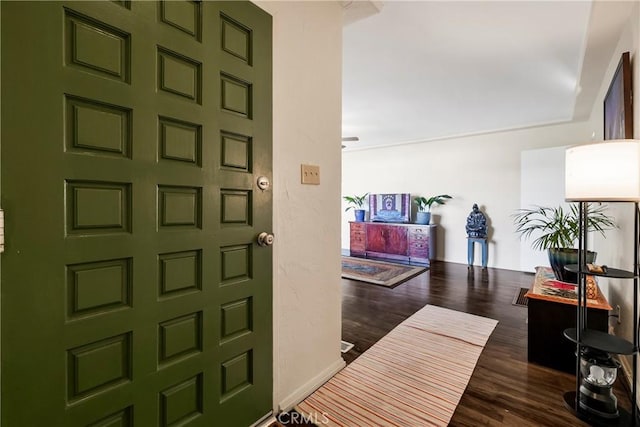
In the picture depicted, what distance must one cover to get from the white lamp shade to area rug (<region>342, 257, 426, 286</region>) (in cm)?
289

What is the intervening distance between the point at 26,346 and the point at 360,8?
7.59 feet

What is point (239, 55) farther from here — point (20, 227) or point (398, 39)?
point (398, 39)

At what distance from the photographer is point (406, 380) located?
6.39 feet

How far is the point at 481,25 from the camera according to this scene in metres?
2.20

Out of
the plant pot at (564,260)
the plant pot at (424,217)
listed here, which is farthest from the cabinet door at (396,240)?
the plant pot at (564,260)

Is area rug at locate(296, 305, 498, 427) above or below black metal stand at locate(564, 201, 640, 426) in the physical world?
below

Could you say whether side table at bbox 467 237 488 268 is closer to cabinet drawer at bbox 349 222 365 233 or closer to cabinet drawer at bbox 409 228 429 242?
cabinet drawer at bbox 409 228 429 242

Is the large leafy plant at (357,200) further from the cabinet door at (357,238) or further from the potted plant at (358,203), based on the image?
the cabinet door at (357,238)

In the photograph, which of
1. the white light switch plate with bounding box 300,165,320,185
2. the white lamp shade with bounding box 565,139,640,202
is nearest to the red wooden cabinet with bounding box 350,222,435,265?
the white lamp shade with bounding box 565,139,640,202

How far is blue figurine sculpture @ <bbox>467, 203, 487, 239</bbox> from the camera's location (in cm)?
514

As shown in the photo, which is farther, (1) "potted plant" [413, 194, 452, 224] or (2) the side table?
(1) "potted plant" [413, 194, 452, 224]

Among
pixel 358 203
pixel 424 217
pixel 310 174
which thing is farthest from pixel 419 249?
pixel 310 174

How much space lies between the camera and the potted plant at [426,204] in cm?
568

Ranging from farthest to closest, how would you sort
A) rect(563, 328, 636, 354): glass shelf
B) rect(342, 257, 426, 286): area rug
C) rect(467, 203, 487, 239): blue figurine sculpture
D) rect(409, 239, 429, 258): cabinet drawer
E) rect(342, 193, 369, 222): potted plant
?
rect(342, 193, 369, 222): potted plant
rect(409, 239, 429, 258): cabinet drawer
rect(467, 203, 487, 239): blue figurine sculpture
rect(342, 257, 426, 286): area rug
rect(563, 328, 636, 354): glass shelf
